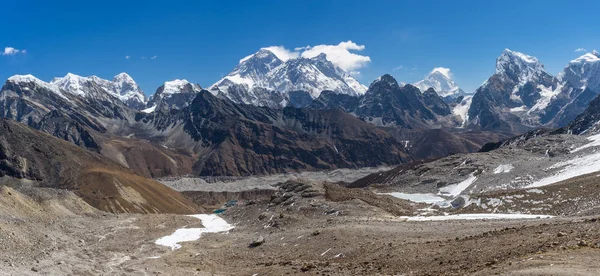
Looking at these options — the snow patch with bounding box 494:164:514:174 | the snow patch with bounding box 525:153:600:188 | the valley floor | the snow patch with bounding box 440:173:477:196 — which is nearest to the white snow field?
the valley floor

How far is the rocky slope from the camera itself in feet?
442

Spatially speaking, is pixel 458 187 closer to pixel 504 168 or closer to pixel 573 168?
pixel 504 168

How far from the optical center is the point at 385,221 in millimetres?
48125

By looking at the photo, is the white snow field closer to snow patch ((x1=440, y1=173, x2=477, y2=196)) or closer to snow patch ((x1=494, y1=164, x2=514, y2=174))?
snow patch ((x1=440, y1=173, x2=477, y2=196))

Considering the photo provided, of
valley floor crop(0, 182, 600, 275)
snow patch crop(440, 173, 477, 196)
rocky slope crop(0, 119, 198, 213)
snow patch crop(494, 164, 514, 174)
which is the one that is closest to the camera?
valley floor crop(0, 182, 600, 275)

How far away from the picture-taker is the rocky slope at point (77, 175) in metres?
135

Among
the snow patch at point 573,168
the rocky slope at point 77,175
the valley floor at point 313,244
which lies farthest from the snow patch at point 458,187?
the rocky slope at point 77,175

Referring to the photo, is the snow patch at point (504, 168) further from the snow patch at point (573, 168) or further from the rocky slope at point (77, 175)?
the rocky slope at point (77, 175)

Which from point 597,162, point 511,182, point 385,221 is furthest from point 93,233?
point 597,162

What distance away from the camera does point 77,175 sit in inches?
6727

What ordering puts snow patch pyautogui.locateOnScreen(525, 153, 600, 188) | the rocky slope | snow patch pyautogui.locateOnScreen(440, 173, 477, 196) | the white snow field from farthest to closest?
the rocky slope
snow patch pyautogui.locateOnScreen(440, 173, 477, 196)
snow patch pyautogui.locateOnScreen(525, 153, 600, 188)
the white snow field

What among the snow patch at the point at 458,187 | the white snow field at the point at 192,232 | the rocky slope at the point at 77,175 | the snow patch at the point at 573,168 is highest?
the rocky slope at the point at 77,175

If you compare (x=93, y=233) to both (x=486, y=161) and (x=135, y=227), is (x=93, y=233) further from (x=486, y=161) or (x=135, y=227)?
(x=486, y=161)

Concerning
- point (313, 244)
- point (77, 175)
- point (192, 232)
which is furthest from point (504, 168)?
point (77, 175)
